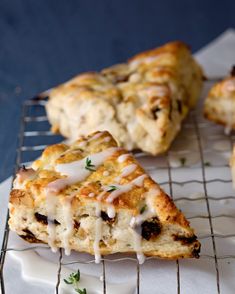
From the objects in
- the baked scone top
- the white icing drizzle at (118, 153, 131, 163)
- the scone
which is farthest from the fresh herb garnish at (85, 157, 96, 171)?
the scone

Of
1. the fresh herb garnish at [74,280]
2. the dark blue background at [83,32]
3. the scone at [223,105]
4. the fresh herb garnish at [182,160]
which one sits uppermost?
the dark blue background at [83,32]

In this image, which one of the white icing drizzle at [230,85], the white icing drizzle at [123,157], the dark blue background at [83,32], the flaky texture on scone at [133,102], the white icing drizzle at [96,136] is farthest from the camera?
the dark blue background at [83,32]

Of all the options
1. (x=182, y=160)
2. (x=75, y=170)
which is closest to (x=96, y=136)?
(x=75, y=170)

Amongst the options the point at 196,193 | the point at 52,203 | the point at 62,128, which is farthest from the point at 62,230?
the point at 62,128

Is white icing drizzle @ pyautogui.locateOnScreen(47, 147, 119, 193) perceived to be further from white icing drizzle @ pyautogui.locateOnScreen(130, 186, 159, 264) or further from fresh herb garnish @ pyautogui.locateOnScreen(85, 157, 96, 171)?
white icing drizzle @ pyautogui.locateOnScreen(130, 186, 159, 264)

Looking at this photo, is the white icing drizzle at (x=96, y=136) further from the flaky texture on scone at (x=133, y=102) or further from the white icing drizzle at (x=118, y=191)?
the white icing drizzle at (x=118, y=191)

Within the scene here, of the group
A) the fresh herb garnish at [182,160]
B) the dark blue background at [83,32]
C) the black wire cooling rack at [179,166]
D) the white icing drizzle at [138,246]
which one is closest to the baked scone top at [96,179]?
the white icing drizzle at [138,246]
